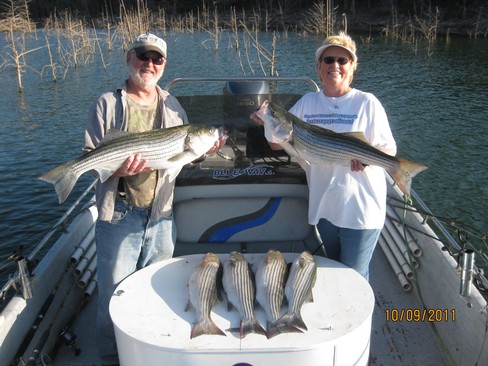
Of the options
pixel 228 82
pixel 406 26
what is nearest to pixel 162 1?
pixel 406 26

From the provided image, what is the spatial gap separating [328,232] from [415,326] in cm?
180

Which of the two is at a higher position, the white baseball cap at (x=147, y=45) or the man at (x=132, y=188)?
the white baseball cap at (x=147, y=45)

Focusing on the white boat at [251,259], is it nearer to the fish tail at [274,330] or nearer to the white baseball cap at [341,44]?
the fish tail at [274,330]

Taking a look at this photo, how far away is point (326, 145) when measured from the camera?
3.71 m

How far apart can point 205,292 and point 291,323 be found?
2.23 feet

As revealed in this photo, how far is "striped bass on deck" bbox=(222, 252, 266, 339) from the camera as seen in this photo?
3.19 metres

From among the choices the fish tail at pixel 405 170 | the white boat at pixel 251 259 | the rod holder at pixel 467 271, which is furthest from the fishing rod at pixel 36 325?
the rod holder at pixel 467 271

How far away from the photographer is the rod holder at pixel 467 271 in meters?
3.94

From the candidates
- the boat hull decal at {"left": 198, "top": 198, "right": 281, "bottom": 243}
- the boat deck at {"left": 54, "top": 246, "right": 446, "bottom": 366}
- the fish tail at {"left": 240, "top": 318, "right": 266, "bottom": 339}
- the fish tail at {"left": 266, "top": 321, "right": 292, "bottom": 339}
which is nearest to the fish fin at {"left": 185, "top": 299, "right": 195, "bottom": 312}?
the fish tail at {"left": 240, "top": 318, "right": 266, "bottom": 339}

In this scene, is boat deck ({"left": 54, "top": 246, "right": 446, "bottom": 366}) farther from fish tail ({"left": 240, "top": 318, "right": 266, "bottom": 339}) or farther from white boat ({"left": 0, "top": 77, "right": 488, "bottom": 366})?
fish tail ({"left": 240, "top": 318, "right": 266, "bottom": 339})

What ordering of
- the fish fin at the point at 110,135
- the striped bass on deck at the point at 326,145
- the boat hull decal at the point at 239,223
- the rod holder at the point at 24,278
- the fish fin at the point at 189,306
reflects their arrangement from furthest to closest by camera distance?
the boat hull decal at the point at 239,223, the rod holder at the point at 24,278, the striped bass on deck at the point at 326,145, the fish fin at the point at 110,135, the fish fin at the point at 189,306

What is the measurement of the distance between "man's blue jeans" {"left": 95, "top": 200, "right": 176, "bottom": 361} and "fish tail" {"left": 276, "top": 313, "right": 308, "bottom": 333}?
4.44ft

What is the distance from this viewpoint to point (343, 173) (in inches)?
150
